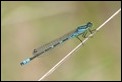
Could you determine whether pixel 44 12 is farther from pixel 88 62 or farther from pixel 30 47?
pixel 88 62

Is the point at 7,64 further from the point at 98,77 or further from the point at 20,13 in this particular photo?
the point at 98,77

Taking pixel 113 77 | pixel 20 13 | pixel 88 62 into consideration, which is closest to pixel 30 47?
pixel 20 13

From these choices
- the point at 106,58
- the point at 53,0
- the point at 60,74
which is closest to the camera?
the point at 106,58

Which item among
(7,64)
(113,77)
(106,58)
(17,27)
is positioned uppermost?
(17,27)

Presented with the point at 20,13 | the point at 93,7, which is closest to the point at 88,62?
the point at 93,7

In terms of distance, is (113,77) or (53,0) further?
(53,0)

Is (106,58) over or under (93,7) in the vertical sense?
under

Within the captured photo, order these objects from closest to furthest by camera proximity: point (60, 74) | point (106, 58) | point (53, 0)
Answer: point (106, 58) → point (60, 74) → point (53, 0)
